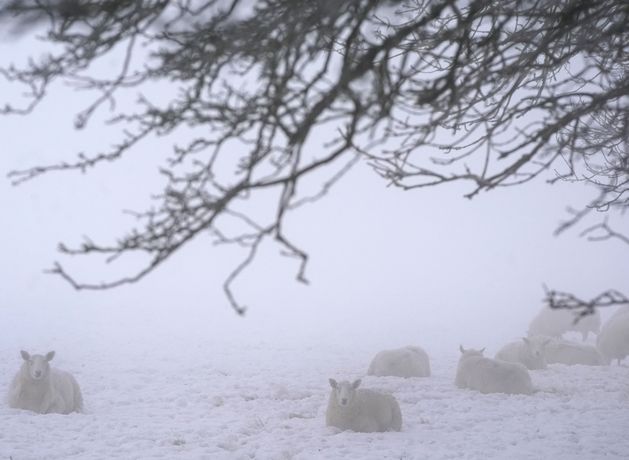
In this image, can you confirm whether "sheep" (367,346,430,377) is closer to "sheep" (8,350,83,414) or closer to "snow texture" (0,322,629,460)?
"snow texture" (0,322,629,460)

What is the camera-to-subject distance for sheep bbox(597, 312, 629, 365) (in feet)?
43.8

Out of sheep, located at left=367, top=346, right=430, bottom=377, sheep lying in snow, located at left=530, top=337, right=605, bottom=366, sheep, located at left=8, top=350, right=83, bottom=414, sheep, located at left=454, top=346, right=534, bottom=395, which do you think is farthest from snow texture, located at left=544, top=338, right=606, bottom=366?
sheep, located at left=8, top=350, right=83, bottom=414

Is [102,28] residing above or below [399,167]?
above

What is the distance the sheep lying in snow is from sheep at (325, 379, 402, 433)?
6.47m

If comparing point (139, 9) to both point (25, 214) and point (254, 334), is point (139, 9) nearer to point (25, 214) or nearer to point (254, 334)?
point (254, 334)

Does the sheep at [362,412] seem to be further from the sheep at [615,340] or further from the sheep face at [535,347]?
the sheep at [615,340]

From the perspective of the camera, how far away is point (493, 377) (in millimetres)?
10484

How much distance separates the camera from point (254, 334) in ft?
71.9

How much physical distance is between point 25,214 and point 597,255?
8212 centimetres

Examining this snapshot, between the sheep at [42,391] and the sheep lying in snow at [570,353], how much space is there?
31.7ft

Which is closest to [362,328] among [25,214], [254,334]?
[254,334]

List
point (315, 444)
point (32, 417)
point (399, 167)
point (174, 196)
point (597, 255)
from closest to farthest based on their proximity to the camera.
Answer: point (174, 196) < point (399, 167) < point (315, 444) < point (32, 417) < point (597, 255)

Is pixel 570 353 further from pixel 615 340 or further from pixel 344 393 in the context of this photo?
pixel 344 393

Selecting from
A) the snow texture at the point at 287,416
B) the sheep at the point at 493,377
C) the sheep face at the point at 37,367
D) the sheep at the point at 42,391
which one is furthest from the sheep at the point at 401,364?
the sheep face at the point at 37,367
